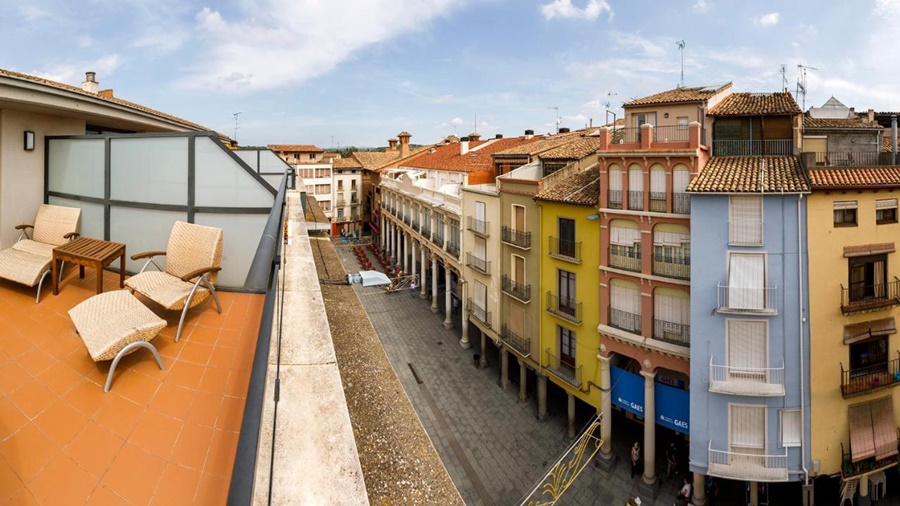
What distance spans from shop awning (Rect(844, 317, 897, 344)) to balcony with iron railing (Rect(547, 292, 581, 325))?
304 inches

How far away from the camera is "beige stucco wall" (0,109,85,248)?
692 cm

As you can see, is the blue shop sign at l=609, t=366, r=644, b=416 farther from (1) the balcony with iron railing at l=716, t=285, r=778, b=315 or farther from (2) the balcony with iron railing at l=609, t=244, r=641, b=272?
(1) the balcony with iron railing at l=716, t=285, r=778, b=315

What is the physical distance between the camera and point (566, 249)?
17.4 meters

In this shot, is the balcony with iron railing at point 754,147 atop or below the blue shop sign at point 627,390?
atop

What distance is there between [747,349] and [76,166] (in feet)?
53.2

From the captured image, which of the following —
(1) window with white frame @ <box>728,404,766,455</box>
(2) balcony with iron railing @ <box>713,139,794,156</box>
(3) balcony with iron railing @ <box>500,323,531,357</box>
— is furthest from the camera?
(3) balcony with iron railing @ <box>500,323,531,357</box>

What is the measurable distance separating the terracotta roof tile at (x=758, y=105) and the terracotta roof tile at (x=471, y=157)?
14297 millimetres

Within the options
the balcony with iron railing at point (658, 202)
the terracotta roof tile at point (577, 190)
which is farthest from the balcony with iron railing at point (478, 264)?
the balcony with iron railing at point (658, 202)

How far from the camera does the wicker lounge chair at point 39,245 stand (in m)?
5.44

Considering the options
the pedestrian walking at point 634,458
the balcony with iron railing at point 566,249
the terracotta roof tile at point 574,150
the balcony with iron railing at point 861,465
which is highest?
the terracotta roof tile at point 574,150

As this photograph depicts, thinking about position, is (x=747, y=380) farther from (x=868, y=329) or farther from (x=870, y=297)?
(x=870, y=297)

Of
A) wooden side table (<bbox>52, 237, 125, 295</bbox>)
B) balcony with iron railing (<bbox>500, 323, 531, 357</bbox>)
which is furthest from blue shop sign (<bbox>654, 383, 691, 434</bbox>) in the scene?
wooden side table (<bbox>52, 237, 125, 295</bbox>)

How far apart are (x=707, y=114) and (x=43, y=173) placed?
17.6m

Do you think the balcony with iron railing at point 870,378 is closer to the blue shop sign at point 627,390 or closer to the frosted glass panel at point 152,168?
the blue shop sign at point 627,390
